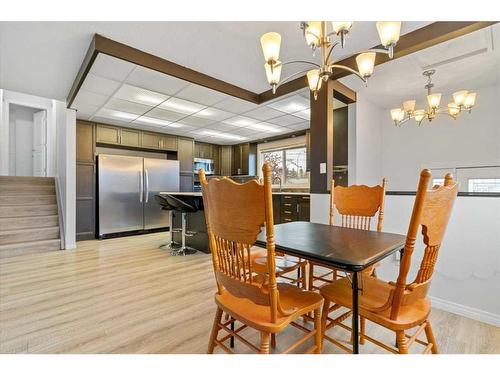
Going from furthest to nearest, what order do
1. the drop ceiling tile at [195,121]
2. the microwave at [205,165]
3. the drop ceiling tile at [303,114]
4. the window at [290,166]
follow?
the microwave at [205,165] < the window at [290,166] < the drop ceiling tile at [195,121] < the drop ceiling tile at [303,114]

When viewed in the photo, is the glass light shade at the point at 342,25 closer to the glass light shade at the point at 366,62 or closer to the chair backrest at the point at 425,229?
the glass light shade at the point at 366,62

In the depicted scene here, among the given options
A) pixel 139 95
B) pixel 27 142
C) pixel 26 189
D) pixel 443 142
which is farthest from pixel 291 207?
pixel 27 142

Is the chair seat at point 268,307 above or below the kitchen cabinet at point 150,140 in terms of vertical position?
below

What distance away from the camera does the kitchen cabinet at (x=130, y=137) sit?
5324 millimetres

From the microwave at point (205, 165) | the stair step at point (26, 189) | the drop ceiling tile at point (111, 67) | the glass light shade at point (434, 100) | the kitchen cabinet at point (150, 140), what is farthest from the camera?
the microwave at point (205, 165)

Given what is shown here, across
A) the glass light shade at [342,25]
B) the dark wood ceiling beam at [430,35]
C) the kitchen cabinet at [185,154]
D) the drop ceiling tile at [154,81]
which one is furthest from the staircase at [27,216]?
the dark wood ceiling beam at [430,35]

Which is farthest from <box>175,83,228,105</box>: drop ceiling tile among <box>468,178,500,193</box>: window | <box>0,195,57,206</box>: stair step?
<box>468,178,500,193</box>: window

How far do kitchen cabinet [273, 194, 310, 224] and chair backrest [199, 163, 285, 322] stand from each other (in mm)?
3284

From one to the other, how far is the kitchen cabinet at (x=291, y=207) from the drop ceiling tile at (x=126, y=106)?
2791 millimetres

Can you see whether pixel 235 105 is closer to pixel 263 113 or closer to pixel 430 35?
pixel 263 113

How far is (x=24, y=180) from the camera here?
4.81m

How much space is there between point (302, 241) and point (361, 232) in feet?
1.62

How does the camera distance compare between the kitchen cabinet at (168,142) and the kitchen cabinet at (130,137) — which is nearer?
the kitchen cabinet at (130,137)
